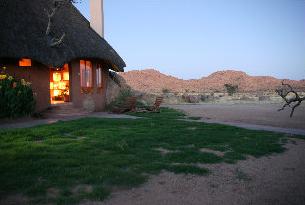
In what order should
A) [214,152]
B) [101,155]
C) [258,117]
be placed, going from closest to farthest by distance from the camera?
1. [101,155]
2. [214,152]
3. [258,117]

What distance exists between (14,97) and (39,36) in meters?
3.59

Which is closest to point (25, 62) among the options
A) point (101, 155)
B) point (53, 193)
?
point (101, 155)

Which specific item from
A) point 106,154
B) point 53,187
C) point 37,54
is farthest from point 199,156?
point 37,54

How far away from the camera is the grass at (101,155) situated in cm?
512

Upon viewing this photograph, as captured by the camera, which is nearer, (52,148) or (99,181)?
(99,181)

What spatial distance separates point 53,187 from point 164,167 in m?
2.13

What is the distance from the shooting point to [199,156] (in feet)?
23.3

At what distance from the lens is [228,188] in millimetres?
5238

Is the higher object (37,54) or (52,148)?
(37,54)

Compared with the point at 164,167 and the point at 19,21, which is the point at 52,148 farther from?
the point at 19,21

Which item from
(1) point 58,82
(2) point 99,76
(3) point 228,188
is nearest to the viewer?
(3) point 228,188

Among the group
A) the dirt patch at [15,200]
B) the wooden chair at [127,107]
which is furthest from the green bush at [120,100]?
the dirt patch at [15,200]

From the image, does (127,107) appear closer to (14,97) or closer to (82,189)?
(14,97)

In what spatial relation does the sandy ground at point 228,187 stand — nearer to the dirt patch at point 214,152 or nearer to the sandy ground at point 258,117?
the dirt patch at point 214,152
